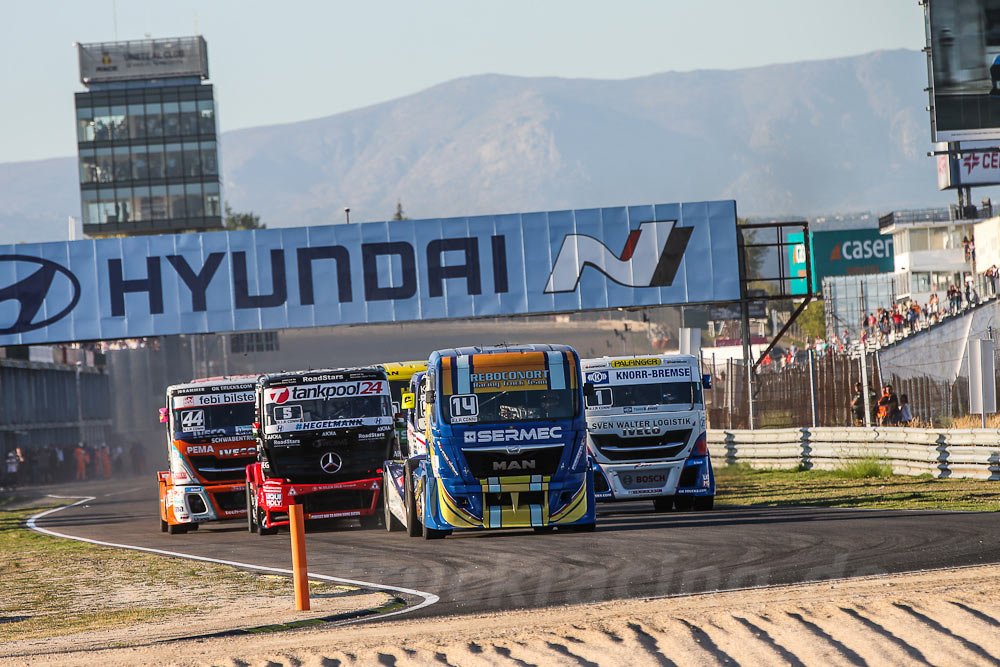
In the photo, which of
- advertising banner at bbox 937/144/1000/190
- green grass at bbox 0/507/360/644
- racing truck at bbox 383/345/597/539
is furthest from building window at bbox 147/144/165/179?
racing truck at bbox 383/345/597/539

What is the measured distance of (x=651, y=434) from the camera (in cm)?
2062

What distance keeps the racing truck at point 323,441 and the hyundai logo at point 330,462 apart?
15 millimetres

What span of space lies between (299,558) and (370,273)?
25.9 metres

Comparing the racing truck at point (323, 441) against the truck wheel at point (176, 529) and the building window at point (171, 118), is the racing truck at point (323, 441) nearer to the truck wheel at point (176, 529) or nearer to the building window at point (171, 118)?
the truck wheel at point (176, 529)

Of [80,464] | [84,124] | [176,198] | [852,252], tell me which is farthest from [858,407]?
[84,124]

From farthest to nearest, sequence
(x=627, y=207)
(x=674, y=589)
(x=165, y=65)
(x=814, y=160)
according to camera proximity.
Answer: (x=165, y=65) → (x=814, y=160) → (x=627, y=207) → (x=674, y=589)

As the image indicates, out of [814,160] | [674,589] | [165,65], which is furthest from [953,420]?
[165,65]

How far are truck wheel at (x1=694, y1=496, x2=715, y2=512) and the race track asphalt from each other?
187 mm

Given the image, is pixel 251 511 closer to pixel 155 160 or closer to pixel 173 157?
pixel 155 160

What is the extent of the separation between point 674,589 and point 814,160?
54821mm

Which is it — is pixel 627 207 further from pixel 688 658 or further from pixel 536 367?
pixel 688 658

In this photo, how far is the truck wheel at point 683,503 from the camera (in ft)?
70.3

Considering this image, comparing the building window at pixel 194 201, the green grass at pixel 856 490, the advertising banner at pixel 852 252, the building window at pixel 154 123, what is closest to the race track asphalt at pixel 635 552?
the green grass at pixel 856 490

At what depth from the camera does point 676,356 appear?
2117cm
